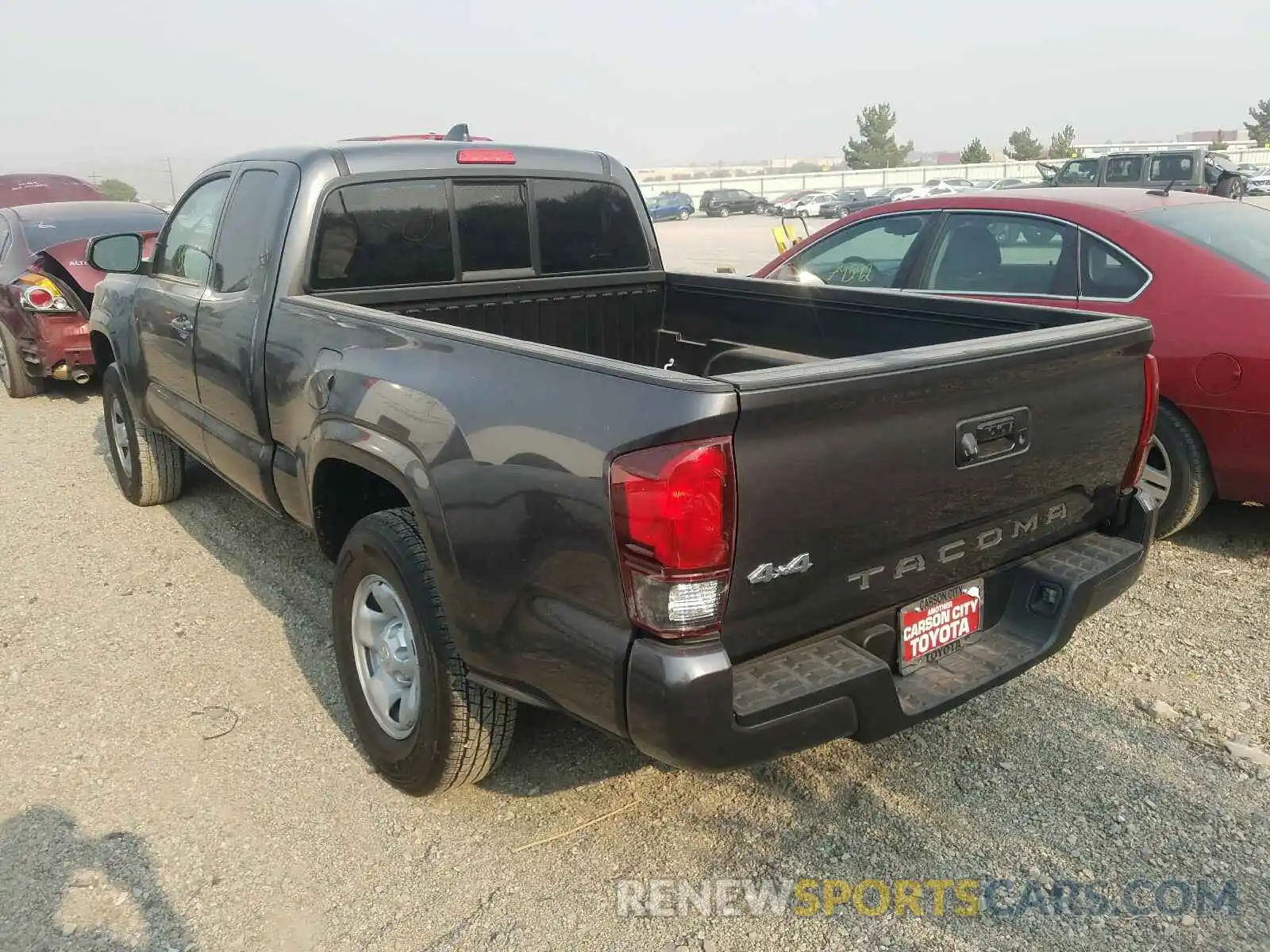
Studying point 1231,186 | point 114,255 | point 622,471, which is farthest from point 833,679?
point 1231,186

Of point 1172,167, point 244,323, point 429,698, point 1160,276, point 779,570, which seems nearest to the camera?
point 779,570

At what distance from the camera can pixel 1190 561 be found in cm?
465

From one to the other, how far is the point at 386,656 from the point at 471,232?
187cm

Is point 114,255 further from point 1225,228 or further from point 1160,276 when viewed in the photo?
point 1225,228

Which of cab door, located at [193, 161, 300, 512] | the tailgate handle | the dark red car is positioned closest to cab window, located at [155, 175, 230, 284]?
cab door, located at [193, 161, 300, 512]

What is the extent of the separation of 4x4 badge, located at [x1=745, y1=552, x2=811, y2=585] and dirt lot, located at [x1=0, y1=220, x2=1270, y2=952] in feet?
3.13

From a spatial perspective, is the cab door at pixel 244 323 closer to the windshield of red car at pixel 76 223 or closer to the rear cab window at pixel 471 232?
the rear cab window at pixel 471 232

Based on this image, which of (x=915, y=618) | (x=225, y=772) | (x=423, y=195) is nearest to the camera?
(x=915, y=618)

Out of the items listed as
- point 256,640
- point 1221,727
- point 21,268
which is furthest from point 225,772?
point 21,268

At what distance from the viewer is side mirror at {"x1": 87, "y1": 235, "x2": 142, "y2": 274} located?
4.98 metres

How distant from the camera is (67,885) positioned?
8.86ft

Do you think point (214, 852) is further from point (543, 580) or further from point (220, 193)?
point (220, 193)

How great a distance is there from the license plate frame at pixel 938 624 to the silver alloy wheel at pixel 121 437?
→ 471 cm

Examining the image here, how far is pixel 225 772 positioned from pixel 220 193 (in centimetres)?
253
